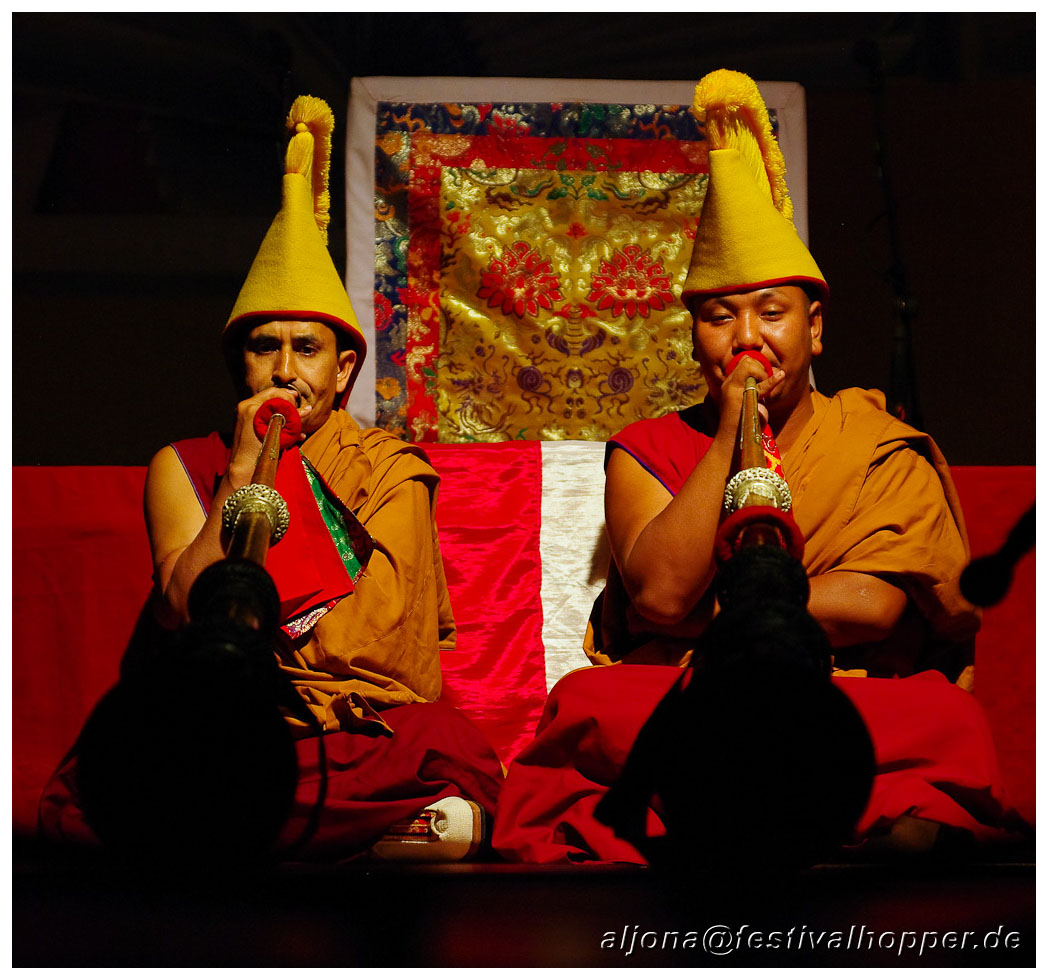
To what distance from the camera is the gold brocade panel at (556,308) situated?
125 inches

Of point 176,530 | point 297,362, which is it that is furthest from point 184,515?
point 297,362

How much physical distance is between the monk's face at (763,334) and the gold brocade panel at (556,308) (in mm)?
793

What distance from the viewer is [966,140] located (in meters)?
3.17

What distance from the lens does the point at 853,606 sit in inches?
83.0

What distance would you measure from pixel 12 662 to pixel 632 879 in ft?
4.93

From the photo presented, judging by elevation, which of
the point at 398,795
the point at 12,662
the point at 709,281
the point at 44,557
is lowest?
the point at 398,795

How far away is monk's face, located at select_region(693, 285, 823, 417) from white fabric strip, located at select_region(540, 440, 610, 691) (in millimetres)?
633

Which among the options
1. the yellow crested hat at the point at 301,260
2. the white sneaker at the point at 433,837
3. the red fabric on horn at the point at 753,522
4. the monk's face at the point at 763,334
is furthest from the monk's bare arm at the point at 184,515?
the red fabric on horn at the point at 753,522

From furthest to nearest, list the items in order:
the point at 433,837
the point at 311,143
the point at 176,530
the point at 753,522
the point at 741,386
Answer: the point at 311,143 → the point at 176,530 → the point at 741,386 → the point at 433,837 → the point at 753,522

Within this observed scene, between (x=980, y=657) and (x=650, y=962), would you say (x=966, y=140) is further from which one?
(x=650, y=962)


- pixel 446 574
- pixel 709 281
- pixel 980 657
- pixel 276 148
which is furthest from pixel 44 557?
pixel 980 657

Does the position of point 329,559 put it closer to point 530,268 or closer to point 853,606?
point 853,606

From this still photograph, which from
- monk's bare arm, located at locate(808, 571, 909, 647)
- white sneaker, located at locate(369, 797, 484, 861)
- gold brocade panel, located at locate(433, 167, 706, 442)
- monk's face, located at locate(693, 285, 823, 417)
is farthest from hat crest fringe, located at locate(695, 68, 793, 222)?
white sneaker, located at locate(369, 797, 484, 861)

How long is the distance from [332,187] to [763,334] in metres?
1.36
